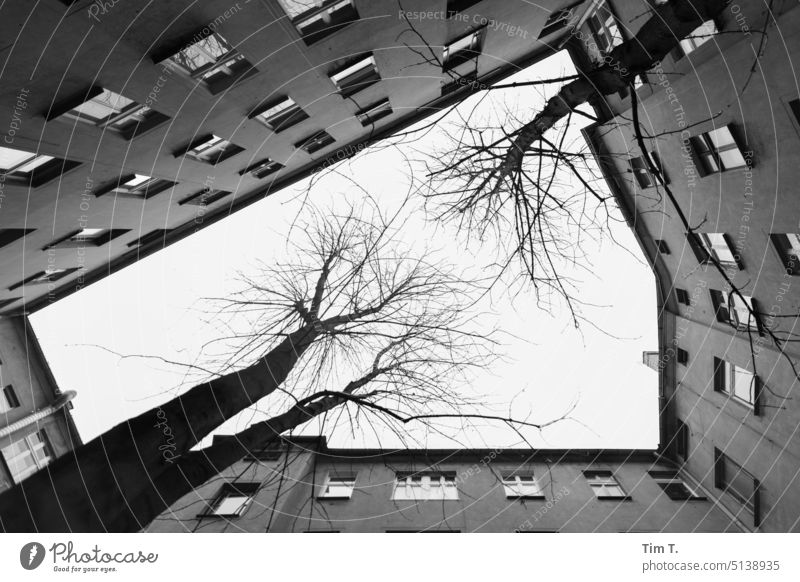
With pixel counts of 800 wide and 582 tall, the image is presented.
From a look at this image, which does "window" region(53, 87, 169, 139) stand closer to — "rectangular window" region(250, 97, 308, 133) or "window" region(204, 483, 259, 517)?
"rectangular window" region(250, 97, 308, 133)

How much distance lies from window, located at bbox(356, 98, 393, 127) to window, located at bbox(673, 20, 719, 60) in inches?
334

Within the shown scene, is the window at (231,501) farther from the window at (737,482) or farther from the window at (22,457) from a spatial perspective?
the window at (737,482)

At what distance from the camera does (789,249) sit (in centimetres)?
912

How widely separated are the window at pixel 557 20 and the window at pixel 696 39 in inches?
193

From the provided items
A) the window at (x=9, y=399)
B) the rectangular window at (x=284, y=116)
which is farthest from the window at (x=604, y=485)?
the window at (x=9, y=399)

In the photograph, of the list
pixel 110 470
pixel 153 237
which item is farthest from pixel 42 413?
pixel 153 237

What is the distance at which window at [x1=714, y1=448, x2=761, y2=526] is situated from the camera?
36.8ft

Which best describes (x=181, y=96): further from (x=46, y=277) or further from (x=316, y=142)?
(x=46, y=277)

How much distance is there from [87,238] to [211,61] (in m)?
9.49

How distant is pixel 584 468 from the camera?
14.7 m
